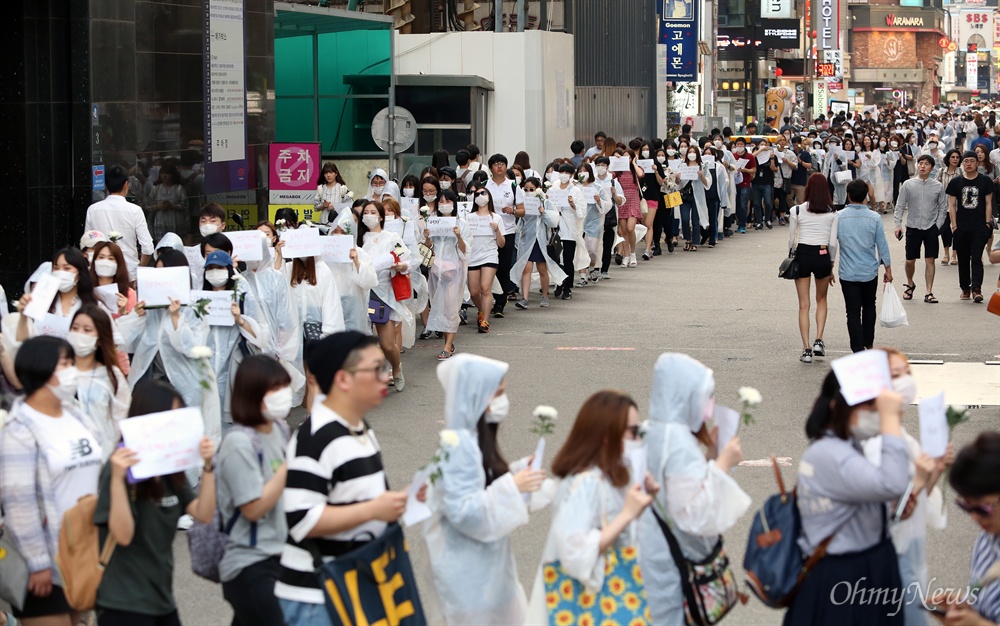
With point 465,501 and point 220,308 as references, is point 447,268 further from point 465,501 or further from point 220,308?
point 465,501

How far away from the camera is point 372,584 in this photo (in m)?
4.86

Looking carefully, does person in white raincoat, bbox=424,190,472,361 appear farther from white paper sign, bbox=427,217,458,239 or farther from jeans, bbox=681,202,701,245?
jeans, bbox=681,202,701,245

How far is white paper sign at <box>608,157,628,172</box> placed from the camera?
71.2 ft

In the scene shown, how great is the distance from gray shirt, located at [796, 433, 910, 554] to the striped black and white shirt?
1.45 metres

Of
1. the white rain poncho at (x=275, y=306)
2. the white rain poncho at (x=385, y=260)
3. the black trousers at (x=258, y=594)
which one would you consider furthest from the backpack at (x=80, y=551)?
the white rain poncho at (x=385, y=260)

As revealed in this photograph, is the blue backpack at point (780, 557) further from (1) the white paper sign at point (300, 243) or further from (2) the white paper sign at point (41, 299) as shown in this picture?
(1) the white paper sign at point (300, 243)

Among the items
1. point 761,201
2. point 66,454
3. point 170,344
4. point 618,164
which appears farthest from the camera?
point 761,201

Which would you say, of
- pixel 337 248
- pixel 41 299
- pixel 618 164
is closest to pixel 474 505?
pixel 41 299

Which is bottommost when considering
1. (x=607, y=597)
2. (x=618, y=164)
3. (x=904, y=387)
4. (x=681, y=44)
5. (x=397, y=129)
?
(x=607, y=597)

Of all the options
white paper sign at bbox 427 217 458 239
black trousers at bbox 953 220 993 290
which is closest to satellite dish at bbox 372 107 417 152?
white paper sign at bbox 427 217 458 239

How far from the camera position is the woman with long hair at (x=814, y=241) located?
44.0 ft

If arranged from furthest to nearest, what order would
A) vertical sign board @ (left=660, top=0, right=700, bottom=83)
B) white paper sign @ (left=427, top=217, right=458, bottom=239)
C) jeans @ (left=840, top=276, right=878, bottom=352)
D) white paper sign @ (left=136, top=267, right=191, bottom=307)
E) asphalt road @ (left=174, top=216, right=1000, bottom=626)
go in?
vertical sign board @ (left=660, top=0, right=700, bottom=83) → white paper sign @ (left=427, top=217, right=458, bottom=239) → jeans @ (left=840, top=276, right=878, bottom=352) → white paper sign @ (left=136, top=267, right=191, bottom=307) → asphalt road @ (left=174, top=216, right=1000, bottom=626)

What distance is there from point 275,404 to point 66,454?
964 millimetres

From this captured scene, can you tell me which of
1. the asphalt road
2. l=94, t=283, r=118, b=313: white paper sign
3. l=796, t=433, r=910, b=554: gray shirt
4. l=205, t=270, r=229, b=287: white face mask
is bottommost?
the asphalt road
